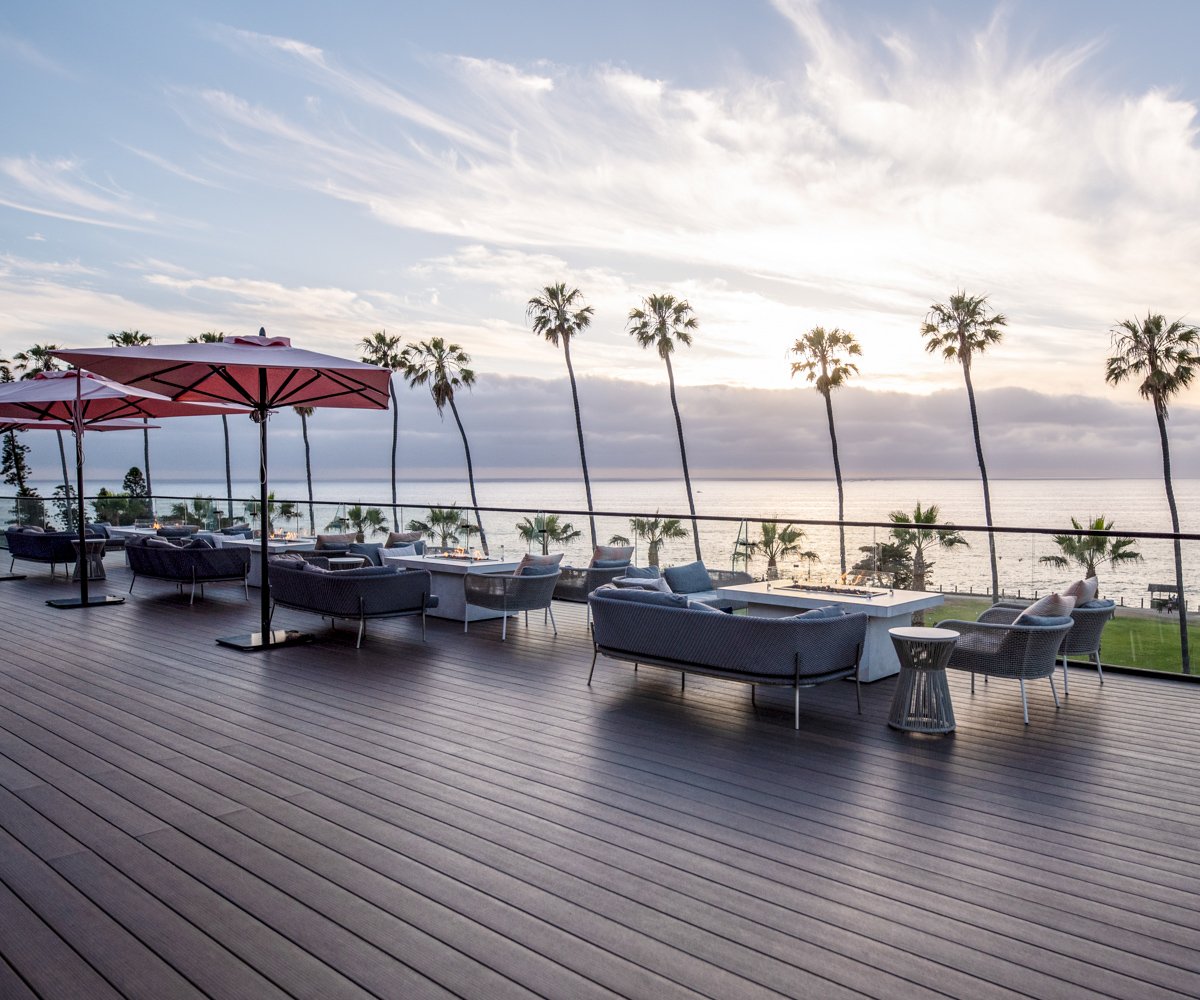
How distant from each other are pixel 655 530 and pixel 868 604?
12.7ft

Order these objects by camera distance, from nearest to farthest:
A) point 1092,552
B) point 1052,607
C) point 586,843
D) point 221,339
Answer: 1. point 586,843
2. point 1052,607
3. point 1092,552
4. point 221,339

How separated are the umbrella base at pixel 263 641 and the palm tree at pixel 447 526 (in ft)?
9.16

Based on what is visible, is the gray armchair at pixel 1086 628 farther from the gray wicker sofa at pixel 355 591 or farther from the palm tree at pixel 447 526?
the palm tree at pixel 447 526

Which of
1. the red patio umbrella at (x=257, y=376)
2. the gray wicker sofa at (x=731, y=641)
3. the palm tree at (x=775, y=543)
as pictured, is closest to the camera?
the gray wicker sofa at (x=731, y=641)

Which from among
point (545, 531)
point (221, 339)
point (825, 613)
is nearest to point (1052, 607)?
point (825, 613)

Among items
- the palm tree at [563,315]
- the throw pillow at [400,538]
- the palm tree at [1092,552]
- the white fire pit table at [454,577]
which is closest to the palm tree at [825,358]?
the palm tree at [563,315]

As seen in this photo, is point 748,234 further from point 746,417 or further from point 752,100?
point 746,417

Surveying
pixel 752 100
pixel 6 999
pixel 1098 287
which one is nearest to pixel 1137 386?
pixel 1098 287

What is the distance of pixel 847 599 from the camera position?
639 centimetres

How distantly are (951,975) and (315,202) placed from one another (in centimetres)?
1419

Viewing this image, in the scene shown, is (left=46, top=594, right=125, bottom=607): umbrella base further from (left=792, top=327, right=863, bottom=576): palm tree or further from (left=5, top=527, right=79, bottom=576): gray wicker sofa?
(left=792, top=327, right=863, bottom=576): palm tree

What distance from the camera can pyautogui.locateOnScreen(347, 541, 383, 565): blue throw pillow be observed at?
10.1 m

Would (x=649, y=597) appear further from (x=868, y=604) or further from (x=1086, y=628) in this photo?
(x=1086, y=628)

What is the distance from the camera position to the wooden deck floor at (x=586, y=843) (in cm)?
243
